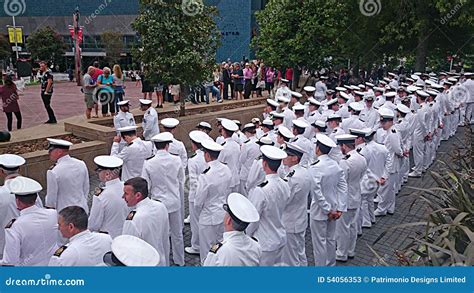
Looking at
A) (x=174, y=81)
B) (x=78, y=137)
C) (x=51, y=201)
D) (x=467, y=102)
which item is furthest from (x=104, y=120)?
(x=467, y=102)

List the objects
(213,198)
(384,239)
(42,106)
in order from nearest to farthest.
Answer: (213,198), (384,239), (42,106)

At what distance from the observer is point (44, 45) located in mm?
41875

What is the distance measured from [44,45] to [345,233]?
4176cm

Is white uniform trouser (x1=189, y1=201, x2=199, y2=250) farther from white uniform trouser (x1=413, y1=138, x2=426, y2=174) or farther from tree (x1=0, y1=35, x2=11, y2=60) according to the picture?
tree (x1=0, y1=35, x2=11, y2=60)

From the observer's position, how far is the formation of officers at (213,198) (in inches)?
150

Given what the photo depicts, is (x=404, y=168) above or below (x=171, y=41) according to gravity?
below

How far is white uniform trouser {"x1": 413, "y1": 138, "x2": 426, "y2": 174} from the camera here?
1088 cm

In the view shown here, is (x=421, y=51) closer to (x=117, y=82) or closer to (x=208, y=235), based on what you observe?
(x=117, y=82)

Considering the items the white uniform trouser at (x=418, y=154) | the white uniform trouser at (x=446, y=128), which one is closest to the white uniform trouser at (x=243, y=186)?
the white uniform trouser at (x=418, y=154)

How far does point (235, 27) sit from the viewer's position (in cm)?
4200

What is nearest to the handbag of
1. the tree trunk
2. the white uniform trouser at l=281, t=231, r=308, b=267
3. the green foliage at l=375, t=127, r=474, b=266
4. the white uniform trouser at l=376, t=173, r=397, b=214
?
the tree trunk

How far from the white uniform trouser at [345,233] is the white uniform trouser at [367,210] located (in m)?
1.06

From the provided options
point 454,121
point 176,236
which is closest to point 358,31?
point 454,121

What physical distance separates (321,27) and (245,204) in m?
14.1
